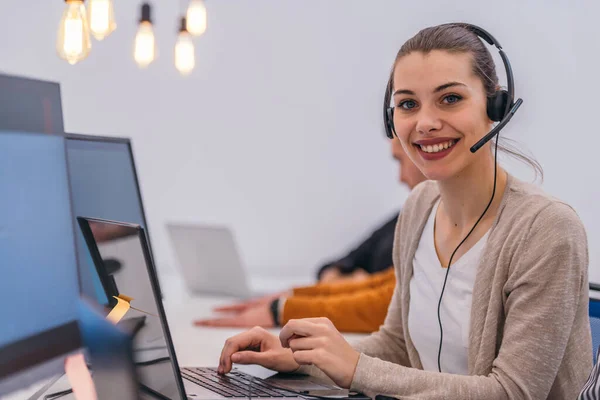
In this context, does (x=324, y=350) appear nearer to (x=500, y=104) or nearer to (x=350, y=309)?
(x=500, y=104)

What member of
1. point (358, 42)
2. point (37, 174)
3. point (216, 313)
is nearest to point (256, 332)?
point (37, 174)

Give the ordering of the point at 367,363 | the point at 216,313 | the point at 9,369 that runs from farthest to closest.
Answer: the point at 216,313 < the point at 367,363 < the point at 9,369

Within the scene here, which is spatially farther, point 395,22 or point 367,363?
point 395,22

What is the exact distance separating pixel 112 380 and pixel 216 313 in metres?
1.12

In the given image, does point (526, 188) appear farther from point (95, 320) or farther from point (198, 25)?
point (198, 25)

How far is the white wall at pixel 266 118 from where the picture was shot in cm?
325

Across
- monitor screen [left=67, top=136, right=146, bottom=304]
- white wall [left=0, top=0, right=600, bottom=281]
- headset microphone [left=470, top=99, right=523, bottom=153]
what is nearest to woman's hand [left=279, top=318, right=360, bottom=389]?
headset microphone [left=470, top=99, right=523, bottom=153]

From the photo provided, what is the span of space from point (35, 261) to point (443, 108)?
24.5 inches

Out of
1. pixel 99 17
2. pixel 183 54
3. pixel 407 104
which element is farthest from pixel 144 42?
pixel 407 104

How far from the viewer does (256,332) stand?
1160 millimetres

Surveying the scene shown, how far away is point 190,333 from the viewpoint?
1.77m

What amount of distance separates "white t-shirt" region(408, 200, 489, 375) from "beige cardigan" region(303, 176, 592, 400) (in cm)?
4

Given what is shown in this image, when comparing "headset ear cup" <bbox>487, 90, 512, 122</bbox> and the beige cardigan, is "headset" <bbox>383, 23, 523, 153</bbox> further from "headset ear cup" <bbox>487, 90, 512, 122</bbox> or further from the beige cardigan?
the beige cardigan

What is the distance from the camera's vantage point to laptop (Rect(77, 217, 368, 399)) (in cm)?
82
